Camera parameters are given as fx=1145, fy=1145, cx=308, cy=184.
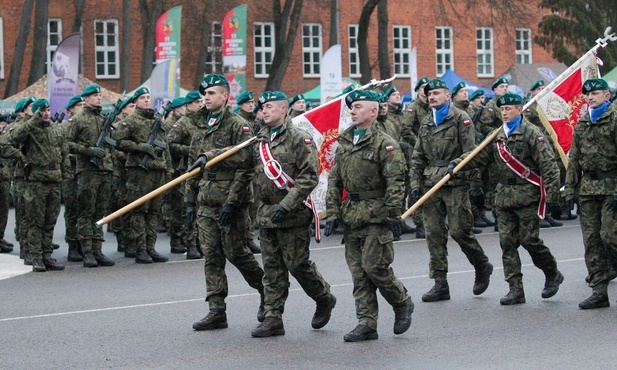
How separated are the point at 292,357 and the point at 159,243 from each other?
9450 mm

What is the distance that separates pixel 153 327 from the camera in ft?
33.5

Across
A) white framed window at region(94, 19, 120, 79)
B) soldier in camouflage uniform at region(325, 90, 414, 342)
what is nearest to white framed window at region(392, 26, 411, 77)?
white framed window at region(94, 19, 120, 79)

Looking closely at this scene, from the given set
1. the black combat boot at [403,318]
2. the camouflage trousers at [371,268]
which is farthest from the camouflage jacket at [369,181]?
the black combat boot at [403,318]

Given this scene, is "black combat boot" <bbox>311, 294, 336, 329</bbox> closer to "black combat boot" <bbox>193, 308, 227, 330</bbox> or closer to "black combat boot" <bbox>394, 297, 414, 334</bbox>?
"black combat boot" <bbox>394, 297, 414, 334</bbox>

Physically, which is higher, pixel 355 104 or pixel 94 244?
pixel 355 104

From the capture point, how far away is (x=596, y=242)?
10.8 meters

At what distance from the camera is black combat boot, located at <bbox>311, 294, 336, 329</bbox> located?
32.1 feet

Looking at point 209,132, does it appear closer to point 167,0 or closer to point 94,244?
point 94,244

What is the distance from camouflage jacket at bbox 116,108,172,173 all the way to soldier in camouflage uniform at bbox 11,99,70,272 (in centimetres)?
84

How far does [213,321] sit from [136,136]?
19.0 feet

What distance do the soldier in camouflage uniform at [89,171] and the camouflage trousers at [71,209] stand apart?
0.48 meters

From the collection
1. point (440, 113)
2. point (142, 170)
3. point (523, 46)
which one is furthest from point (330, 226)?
point (523, 46)

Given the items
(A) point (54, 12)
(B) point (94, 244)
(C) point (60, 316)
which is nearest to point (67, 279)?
(B) point (94, 244)

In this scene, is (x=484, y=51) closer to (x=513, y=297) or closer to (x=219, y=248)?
(x=513, y=297)
